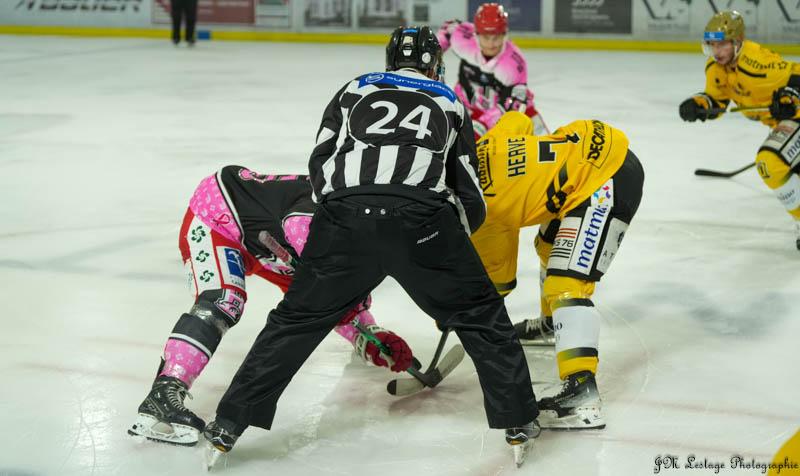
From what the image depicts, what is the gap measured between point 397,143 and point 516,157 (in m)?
0.65

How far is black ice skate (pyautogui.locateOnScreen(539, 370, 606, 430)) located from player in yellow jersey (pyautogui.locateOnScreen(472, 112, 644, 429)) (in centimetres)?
1

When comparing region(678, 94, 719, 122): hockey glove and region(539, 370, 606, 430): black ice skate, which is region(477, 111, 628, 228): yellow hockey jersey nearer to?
region(539, 370, 606, 430): black ice skate

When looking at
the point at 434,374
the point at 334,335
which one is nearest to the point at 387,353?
the point at 434,374

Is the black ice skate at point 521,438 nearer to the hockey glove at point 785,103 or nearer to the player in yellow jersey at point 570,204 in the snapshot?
the player in yellow jersey at point 570,204

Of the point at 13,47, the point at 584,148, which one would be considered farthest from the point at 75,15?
the point at 584,148

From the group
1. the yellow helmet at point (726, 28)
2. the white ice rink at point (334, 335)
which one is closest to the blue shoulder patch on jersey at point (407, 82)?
the white ice rink at point (334, 335)

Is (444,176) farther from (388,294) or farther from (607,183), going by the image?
(388,294)

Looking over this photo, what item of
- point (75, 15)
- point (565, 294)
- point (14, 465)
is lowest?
point (14, 465)

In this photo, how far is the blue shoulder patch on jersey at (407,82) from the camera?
2855 millimetres

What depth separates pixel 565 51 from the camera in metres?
13.9

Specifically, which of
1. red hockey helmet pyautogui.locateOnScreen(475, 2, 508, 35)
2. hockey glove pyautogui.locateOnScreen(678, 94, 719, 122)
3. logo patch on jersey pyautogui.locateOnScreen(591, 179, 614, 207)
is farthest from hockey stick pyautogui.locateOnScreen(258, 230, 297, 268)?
red hockey helmet pyautogui.locateOnScreen(475, 2, 508, 35)

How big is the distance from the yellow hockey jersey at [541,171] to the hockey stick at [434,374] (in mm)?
443

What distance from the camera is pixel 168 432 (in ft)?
9.86

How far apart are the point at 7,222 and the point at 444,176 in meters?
3.45
